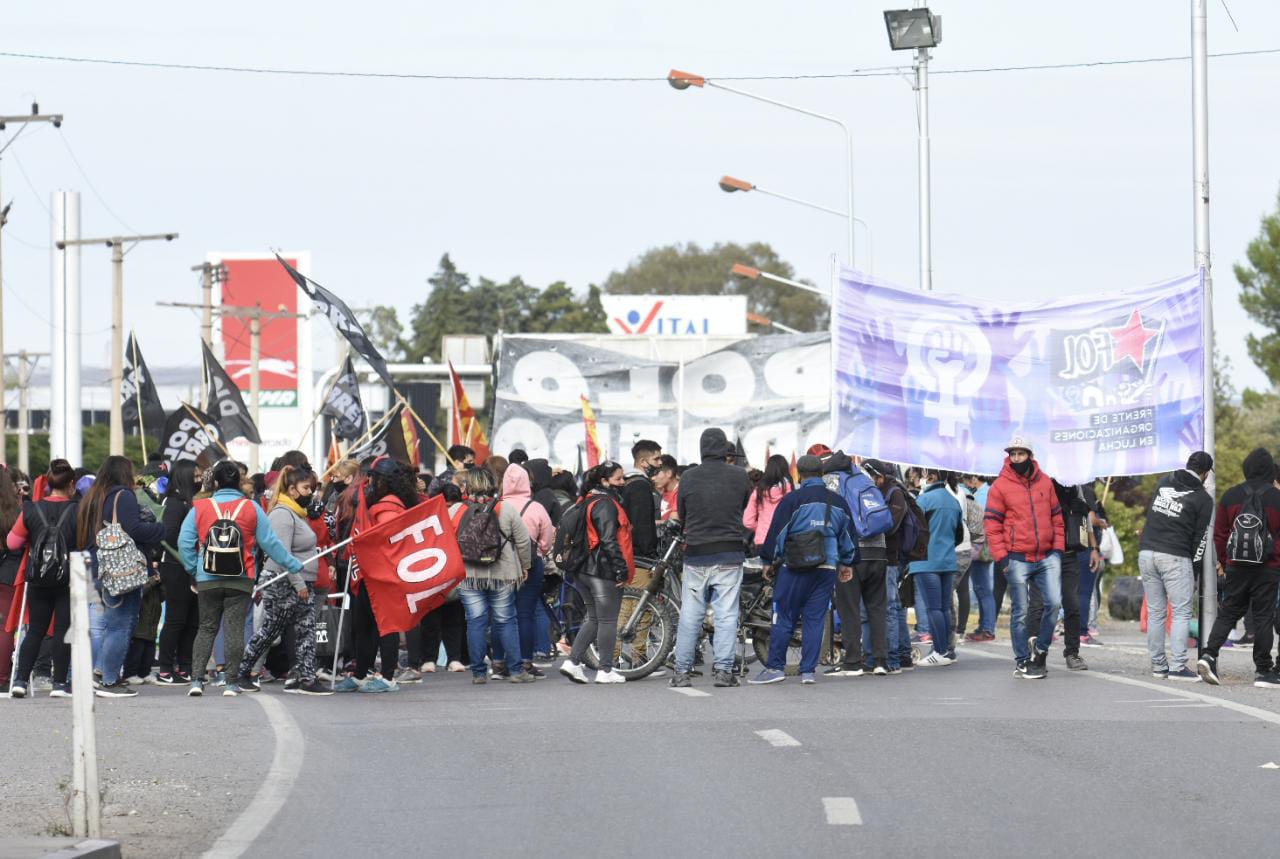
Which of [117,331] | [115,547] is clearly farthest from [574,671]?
[117,331]

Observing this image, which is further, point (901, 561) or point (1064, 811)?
point (901, 561)

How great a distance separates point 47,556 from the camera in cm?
1605

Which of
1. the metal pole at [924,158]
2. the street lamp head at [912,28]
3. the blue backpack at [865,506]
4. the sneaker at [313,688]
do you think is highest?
the street lamp head at [912,28]

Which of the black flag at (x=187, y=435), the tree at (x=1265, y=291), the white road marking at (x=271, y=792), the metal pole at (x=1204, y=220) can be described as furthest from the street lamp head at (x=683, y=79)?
the tree at (x=1265, y=291)

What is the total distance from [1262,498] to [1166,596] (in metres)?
1.18

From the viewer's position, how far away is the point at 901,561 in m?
17.9

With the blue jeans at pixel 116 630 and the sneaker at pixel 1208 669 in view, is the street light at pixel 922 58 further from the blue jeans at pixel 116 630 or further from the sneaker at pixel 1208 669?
the blue jeans at pixel 116 630

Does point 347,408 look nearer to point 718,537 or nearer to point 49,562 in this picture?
point 49,562

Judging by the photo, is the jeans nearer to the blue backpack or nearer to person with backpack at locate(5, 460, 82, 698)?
the blue backpack

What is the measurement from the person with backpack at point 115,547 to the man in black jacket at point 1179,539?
24.2 feet

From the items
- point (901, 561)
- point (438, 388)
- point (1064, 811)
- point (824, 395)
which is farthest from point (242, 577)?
point (438, 388)

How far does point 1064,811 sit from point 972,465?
8540 millimetres

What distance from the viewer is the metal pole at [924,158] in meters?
29.2

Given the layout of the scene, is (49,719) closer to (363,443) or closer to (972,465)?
(972,465)
